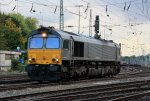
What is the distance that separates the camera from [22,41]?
339ft

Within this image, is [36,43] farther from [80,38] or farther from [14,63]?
[14,63]

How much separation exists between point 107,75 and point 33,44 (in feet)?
39.5

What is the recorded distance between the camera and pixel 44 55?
27.9 meters

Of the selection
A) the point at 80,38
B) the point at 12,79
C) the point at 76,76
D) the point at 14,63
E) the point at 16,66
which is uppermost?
the point at 80,38

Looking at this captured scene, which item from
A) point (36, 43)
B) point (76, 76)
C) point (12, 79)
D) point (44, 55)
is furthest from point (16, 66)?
point (44, 55)

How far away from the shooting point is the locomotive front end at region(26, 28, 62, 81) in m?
27.2

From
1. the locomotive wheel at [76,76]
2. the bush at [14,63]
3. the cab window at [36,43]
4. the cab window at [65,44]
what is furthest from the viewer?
the bush at [14,63]

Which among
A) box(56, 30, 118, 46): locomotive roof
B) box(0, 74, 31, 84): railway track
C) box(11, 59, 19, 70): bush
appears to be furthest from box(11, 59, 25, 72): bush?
box(0, 74, 31, 84): railway track

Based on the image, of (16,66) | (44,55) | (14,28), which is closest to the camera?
(44,55)

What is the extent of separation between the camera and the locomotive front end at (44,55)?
27219 mm

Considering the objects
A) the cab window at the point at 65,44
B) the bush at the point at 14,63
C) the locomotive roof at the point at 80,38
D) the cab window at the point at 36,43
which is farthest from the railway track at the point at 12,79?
the bush at the point at 14,63

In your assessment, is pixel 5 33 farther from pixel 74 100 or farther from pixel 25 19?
pixel 74 100

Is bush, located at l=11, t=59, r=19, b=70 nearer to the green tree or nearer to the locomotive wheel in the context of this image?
the locomotive wheel

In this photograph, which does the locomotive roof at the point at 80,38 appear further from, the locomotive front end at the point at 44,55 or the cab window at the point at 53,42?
the locomotive front end at the point at 44,55
